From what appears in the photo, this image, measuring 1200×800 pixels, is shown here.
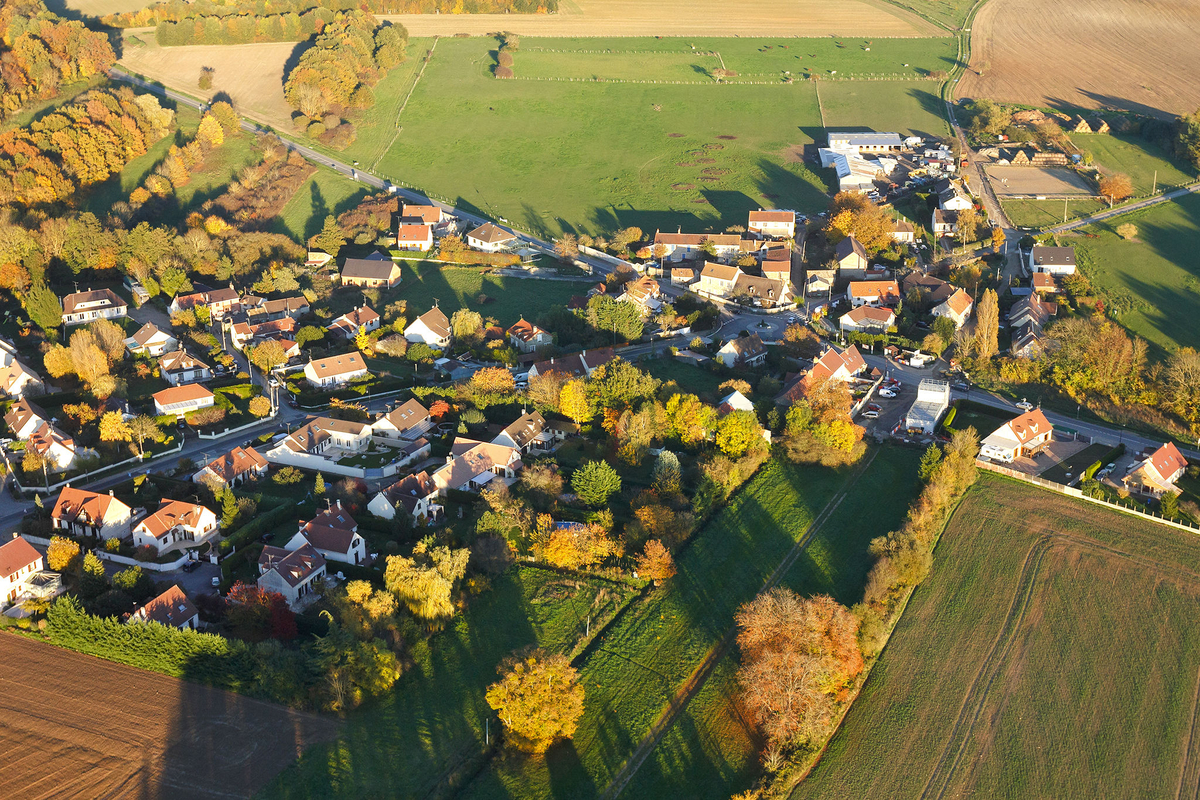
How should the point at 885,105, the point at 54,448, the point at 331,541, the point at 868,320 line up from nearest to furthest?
the point at 331,541 → the point at 54,448 → the point at 868,320 → the point at 885,105

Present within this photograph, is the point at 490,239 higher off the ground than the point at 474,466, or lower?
lower

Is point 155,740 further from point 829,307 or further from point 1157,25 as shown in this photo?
point 1157,25

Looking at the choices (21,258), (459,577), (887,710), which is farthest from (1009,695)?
(21,258)

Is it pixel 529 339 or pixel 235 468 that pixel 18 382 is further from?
pixel 529 339

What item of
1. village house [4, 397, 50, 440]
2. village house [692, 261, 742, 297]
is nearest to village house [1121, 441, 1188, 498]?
village house [692, 261, 742, 297]

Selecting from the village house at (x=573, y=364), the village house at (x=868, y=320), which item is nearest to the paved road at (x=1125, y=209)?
the village house at (x=868, y=320)

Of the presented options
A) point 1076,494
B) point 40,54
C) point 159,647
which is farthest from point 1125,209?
point 40,54

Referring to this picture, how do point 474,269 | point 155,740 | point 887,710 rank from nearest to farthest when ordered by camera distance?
point 155,740, point 887,710, point 474,269
